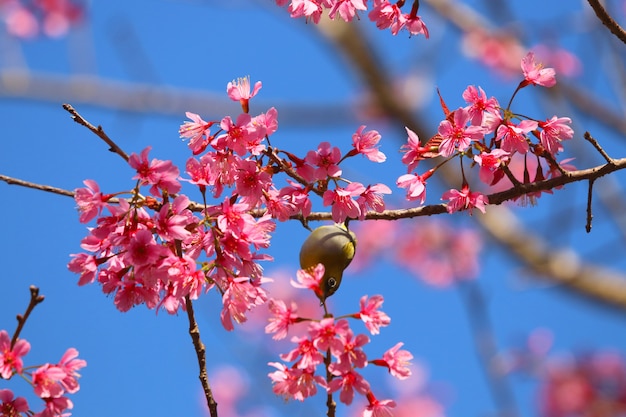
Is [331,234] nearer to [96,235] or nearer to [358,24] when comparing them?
[96,235]

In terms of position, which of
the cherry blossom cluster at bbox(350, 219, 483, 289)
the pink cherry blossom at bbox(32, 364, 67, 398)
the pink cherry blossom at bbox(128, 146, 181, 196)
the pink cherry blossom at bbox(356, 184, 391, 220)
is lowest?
the pink cherry blossom at bbox(32, 364, 67, 398)

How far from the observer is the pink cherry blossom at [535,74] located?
5.32ft

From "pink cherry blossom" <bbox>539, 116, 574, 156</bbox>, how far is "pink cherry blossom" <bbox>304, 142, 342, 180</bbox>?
0.41m

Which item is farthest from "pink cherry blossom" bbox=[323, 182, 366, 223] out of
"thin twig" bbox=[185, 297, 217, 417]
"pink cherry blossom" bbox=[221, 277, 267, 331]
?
"thin twig" bbox=[185, 297, 217, 417]

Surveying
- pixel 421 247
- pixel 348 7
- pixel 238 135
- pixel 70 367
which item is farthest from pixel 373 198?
pixel 421 247

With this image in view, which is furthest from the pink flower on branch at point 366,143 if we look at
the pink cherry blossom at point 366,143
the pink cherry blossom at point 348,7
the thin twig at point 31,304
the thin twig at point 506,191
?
the thin twig at point 31,304

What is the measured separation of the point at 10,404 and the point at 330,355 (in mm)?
623

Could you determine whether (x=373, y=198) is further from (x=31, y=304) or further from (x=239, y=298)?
(x=31, y=304)

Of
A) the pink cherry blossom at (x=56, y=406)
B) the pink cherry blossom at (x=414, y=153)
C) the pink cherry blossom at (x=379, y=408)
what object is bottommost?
the pink cherry blossom at (x=379, y=408)

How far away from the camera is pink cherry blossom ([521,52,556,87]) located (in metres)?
1.62

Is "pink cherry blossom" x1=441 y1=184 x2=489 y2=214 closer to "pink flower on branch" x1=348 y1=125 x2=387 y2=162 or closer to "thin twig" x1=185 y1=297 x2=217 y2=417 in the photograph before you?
"pink flower on branch" x1=348 y1=125 x2=387 y2=162

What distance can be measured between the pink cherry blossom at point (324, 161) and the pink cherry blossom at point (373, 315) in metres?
0.24

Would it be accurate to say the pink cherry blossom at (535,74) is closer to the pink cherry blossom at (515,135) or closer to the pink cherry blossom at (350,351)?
the pink cherry blossom at (515,135)

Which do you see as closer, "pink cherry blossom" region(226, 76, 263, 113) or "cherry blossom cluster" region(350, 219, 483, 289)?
"pink cherry blossom" region(226, 76, 263, 113)
